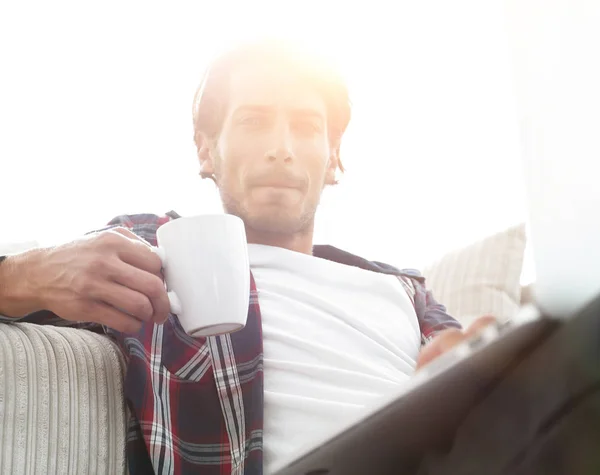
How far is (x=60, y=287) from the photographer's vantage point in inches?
15.8

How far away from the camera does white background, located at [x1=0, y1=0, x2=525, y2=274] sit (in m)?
1.17

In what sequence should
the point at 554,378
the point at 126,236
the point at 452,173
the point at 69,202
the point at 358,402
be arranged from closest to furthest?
the point at 554,378 < the point at 126,236 < the point at 358,402 < the point at 452,173 < the point at 69,202

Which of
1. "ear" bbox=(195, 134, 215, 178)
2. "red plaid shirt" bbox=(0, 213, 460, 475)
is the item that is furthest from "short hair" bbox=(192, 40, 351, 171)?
"red plaid shirt" bbox=(0, 213, 460, 475)

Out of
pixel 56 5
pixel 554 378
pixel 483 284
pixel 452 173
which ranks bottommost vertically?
pixel 483 284

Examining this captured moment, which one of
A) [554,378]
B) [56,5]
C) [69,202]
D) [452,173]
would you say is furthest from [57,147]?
[554,378]

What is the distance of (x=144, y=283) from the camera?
1.21ft

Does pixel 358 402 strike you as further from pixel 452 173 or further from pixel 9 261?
pixel 452 173

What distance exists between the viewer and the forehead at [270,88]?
0.80 meters

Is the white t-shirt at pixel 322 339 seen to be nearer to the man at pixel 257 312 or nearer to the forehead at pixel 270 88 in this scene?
the man at pixel 257 312

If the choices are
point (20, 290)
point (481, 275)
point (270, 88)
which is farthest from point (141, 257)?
point (481, 275)

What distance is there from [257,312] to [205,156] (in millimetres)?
394

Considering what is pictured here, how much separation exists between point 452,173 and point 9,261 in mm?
863

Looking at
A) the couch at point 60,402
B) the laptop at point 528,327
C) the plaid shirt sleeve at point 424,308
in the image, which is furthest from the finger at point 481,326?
the plaid shirt sleeve at point 424,308

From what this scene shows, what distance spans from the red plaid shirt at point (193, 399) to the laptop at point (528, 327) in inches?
10.6
